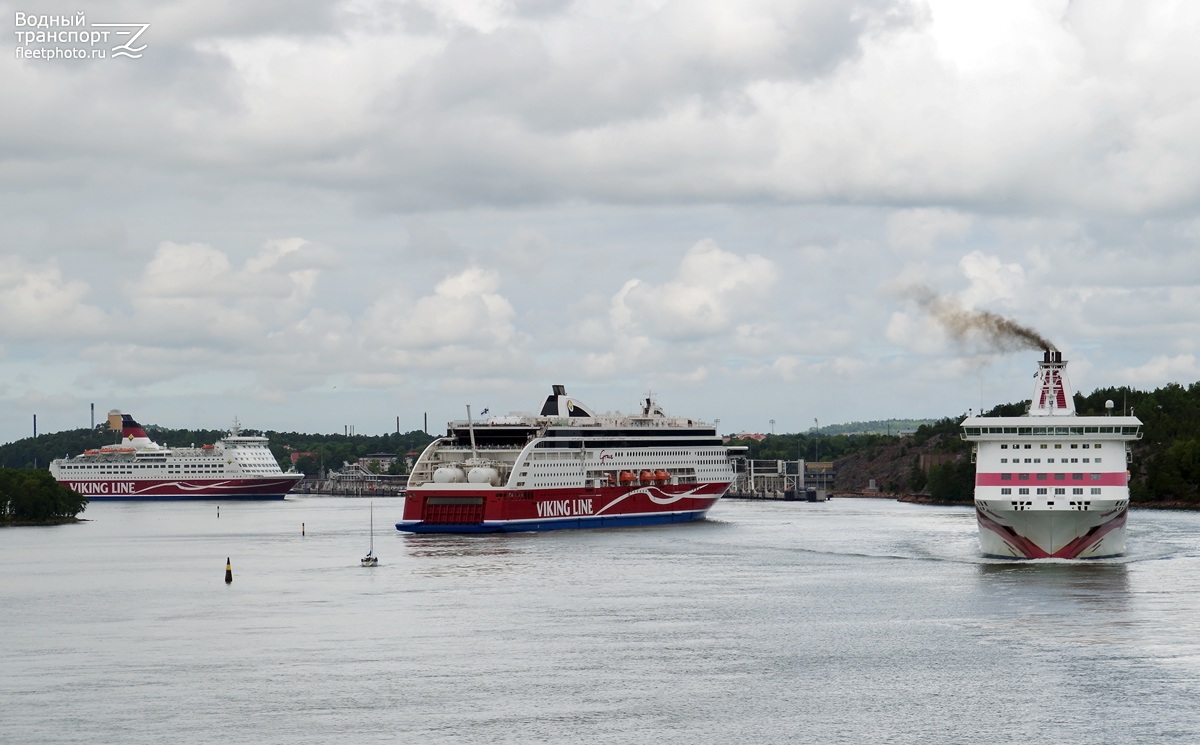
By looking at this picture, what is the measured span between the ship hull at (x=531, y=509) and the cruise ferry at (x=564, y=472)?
0.07 metres

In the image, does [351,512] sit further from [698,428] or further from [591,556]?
[591,556]

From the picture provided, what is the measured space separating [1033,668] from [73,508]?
117727mm

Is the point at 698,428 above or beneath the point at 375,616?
above

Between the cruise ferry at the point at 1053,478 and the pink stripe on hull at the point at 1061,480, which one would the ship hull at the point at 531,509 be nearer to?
the cruise ferry at the point at 1053,478

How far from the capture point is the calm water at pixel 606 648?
4078 cm

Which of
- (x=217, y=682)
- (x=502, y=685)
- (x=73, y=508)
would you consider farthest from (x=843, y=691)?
(x=73, y=508)

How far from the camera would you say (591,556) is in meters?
87.9

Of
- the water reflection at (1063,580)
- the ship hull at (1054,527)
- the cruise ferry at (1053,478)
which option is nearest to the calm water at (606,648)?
the water reflection at (1063,580)

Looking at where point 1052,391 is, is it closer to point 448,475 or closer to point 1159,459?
point 448,475

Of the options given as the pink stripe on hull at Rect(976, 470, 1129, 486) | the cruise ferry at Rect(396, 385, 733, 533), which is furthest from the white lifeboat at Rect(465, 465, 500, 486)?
the pink stripe on hull at Rect(976, 470, 1129, 486)

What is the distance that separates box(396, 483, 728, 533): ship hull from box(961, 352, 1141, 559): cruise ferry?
129ft

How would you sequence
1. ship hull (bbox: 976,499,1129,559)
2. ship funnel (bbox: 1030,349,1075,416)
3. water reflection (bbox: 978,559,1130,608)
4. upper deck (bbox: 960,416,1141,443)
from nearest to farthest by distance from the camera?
1. water reflection (bbox: 978,559,1130,608)
2. upper deck (bbox: 960,416,1141,443)
3. ship hull (bbox: 976,499,1129,559)
4. ship funnel (bbox: 1030,349,1075,416)

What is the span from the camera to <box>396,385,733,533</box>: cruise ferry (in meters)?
104

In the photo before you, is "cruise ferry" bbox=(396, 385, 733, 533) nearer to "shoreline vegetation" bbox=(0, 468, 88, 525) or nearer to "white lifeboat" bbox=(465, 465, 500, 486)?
"white lifeboat" bbox=(465, 465, 500, 486)
